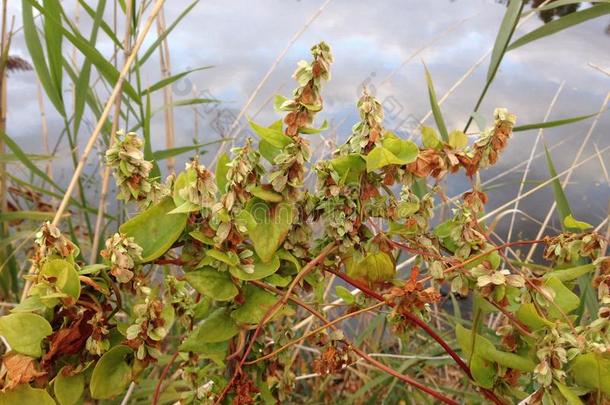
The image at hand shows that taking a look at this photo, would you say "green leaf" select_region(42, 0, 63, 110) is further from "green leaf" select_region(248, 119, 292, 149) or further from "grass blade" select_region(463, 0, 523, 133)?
"grass blade" select_region(463, 0, 523, 133)

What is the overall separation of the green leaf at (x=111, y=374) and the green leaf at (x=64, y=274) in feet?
0.22

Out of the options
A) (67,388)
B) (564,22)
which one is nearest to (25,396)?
(67,388)

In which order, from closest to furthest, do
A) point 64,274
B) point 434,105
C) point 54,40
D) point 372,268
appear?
point 64,274 → point 372,268 → point 434,105 → point 54,40

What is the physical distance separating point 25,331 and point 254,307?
0.18m

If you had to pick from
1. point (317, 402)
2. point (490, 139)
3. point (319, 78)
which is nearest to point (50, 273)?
point (319, 78)

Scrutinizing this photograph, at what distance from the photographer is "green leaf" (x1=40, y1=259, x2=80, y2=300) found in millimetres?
432

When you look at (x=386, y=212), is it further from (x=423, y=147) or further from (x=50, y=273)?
(x=50, y=273)

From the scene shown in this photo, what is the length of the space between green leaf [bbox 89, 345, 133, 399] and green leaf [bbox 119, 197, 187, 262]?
0.29ft

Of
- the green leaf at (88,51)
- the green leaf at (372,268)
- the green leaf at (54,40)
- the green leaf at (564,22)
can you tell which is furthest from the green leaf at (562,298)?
the green leaf at (54,40)

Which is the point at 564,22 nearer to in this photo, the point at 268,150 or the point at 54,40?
the point at 268,150

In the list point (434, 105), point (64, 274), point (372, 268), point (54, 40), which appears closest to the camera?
point (64, 274)

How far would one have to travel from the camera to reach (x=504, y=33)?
0.72 metres

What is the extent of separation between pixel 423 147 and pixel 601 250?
7.7 inches

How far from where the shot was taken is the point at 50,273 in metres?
0.45
